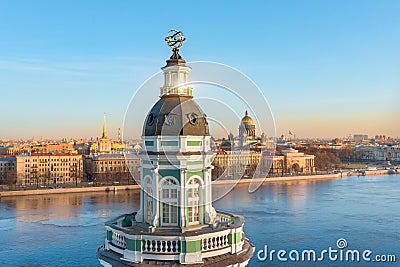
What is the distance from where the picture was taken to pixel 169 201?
6168mm

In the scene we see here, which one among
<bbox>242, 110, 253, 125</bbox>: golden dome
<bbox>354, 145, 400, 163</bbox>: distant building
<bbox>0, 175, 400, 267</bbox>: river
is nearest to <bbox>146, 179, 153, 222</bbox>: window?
<bbox>242, 110, 253, 125</bbox>: golden dome

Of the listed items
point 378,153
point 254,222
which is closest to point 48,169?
point 254,222

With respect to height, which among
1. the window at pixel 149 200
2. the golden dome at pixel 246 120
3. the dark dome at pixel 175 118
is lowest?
the window at pixel 149 200

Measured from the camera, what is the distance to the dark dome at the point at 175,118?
6.25 m

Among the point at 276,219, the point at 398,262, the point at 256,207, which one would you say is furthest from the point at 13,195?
the point at 398,262

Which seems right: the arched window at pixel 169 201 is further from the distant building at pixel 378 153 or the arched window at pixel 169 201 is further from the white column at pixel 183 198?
the distant building at pixel 378 153

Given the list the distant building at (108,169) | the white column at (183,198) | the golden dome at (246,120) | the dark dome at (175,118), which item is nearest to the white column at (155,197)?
the white column at (183,198)

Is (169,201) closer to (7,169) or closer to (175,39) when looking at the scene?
(175,39)

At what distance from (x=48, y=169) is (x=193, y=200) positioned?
38169mm

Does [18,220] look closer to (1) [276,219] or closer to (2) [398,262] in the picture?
(1) [276,219]

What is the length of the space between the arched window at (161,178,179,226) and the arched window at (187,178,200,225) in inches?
7.7

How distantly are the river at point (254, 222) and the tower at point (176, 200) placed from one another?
322 inches

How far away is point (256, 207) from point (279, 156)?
1153 inches

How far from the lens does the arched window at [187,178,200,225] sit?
20.4ft
